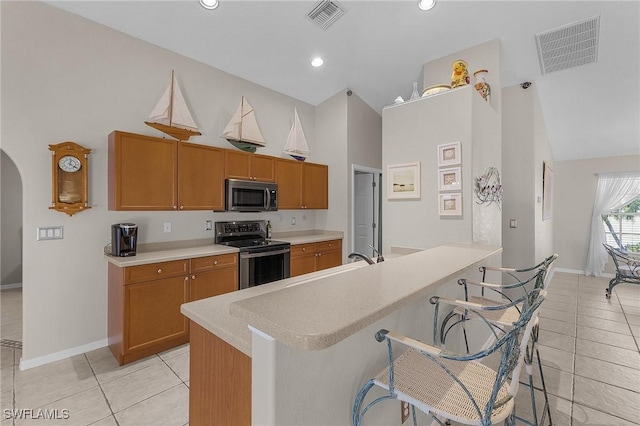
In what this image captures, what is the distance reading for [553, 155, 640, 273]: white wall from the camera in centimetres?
580

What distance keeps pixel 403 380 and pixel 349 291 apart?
41 centimetres

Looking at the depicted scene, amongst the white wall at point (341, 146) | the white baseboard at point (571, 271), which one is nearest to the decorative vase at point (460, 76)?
the white wall at point (341, 146)

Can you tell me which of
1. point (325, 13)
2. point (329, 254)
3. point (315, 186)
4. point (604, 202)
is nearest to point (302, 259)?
point (329, 254)

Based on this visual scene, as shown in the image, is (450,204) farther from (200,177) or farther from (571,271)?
(571,271)

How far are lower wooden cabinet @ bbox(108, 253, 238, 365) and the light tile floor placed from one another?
13cm

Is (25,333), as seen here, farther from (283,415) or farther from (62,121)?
(283,415)

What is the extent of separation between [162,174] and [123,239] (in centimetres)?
72

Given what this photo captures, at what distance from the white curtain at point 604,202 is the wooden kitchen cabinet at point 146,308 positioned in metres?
7.36

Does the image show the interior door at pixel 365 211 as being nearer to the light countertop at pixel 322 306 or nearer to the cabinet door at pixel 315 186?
the cabinet door at pixel 315 186

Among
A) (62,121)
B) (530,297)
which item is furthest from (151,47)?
(530,297)

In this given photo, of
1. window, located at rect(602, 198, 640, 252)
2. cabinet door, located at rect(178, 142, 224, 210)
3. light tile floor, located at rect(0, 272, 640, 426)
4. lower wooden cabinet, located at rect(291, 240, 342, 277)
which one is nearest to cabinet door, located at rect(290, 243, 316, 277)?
lower wooden cabinet, located at rect(291, 240, 342, 277)

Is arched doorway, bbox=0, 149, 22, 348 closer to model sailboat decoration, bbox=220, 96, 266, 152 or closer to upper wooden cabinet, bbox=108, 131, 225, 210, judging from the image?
upper wooden cabinet, bbox=108, 131, 225, 210

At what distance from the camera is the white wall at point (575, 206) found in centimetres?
580

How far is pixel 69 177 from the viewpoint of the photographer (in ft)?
8.49
